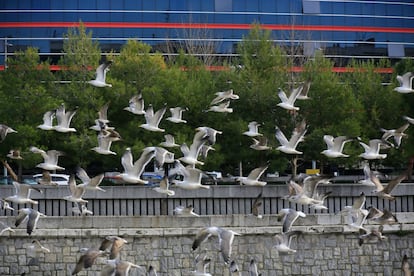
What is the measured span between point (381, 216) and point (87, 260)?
8578 millimetres

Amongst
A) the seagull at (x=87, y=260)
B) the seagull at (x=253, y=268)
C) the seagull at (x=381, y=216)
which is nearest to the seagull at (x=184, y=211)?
the seagull at (x=253, y=268)

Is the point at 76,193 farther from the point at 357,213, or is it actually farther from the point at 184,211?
the point at 357,213

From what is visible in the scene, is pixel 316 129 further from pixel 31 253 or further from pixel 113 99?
pixel 31 253

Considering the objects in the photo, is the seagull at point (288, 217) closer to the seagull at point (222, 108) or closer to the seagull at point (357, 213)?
the seagull at point (357, 213)

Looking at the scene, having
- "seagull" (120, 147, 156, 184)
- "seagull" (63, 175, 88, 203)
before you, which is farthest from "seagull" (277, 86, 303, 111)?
"seagull" (63, 175, 88, 203)

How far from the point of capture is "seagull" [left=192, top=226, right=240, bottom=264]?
1160 inches

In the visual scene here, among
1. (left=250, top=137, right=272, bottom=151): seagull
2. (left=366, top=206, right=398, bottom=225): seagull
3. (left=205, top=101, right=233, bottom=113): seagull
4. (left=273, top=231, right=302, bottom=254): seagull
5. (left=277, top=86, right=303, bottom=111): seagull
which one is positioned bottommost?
(left=273, top=231, right=302, bottom=254): seagull

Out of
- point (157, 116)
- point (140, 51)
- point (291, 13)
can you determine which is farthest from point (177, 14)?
point (157, 116)

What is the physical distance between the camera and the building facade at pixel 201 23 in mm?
83188

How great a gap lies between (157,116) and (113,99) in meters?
8.57

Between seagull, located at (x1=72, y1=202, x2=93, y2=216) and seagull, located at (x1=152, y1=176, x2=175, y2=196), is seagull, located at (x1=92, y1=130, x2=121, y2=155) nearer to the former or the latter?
seagull, located at (x1=72, y1=202, x2=93, y2=216)

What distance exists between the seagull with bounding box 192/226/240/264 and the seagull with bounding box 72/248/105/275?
2530 millimetres

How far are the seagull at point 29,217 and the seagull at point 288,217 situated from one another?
6.40 m

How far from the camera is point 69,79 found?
171ft
